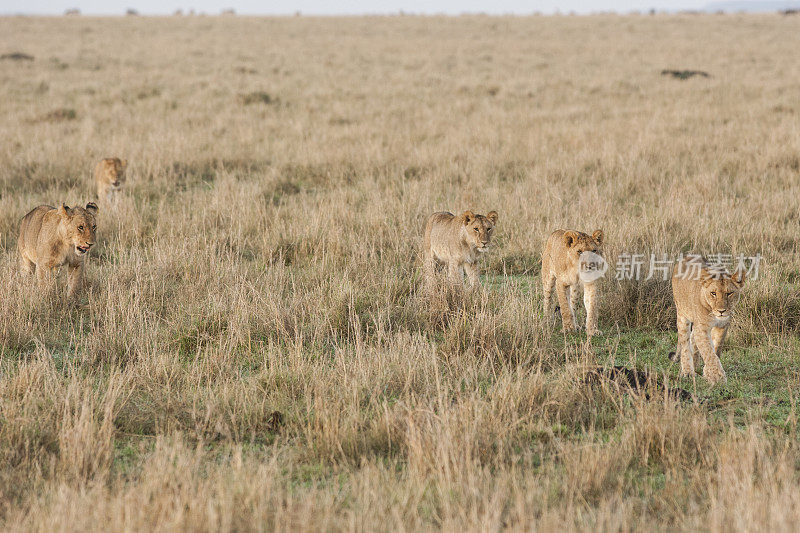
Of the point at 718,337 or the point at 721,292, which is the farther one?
the point at 718,337

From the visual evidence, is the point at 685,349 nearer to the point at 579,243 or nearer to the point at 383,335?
the point at 579,243

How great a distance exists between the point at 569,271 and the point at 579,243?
260mm

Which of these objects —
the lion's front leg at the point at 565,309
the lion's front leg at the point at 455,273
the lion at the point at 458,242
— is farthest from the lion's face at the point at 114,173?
the lion's front leg at the point at 565,309

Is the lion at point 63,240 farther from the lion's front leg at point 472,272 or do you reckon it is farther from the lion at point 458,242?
the lion's front leg at point 472,272

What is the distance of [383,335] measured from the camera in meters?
5.64

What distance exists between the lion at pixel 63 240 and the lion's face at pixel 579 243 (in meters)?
4.16

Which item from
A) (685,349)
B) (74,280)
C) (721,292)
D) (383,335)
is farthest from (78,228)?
(721,292)

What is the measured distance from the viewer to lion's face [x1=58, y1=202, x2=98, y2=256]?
21.2 feet

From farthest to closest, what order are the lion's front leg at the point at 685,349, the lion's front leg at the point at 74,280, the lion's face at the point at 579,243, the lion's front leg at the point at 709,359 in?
the lion's front leg at the point at 74,280 → the lion's face at the point at 579,243 → the lion's front leg at the point at 685,349 → the lion's front leg at the point at 709,359

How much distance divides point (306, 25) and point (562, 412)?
5732 cm

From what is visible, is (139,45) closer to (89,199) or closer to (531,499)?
(89,199)

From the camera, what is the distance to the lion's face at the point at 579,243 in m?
5.98

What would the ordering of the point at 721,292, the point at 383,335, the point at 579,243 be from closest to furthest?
the point at 721,292 < the point at 383,335 < the point at 579,243

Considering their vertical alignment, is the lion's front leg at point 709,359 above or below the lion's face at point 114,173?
below
